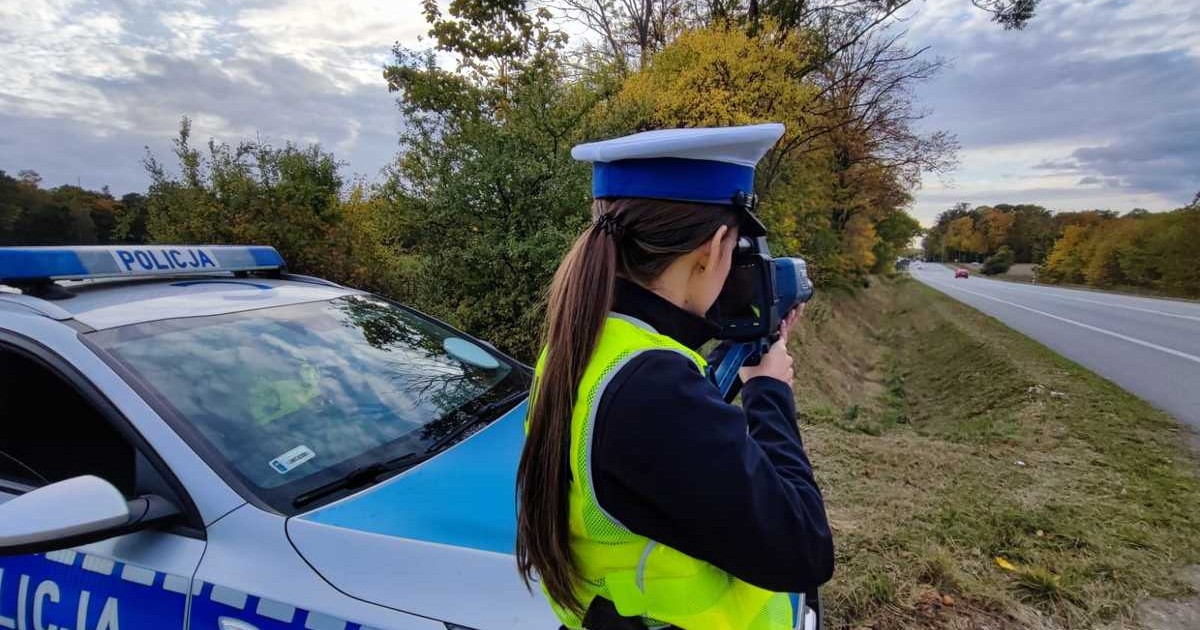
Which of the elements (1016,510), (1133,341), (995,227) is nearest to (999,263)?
(995,227)

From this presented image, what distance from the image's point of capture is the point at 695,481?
0.79 metres

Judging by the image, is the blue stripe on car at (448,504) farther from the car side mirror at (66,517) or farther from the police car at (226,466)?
the car side mirror at (66,517)

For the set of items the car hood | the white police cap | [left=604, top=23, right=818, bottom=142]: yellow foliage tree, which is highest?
[left=604, top=23, right=818, bottom=142]: yellow foliage tree

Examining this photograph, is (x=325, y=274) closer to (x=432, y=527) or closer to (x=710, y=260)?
(x=432, y=527)

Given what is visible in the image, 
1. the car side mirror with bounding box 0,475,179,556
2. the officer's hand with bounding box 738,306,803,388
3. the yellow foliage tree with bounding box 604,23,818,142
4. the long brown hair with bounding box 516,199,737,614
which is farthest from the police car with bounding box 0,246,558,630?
the yellow foliage tree with bounding box 604,23,818,142

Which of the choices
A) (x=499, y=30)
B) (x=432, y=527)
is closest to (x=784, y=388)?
(x=432, y=527)

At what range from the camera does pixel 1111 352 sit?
10.2m

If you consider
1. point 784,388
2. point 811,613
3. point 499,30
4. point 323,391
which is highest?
point 499,30

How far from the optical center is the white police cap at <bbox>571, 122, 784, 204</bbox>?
37.6 inches

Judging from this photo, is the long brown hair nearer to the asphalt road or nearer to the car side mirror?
the car side mirror

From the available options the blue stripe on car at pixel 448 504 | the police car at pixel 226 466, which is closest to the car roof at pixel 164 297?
the police car at pixel 226 466

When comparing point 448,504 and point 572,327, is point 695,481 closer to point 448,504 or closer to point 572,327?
point 572,327

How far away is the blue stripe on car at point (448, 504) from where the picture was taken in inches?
54.8

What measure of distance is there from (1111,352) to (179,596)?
1314 centimetres
